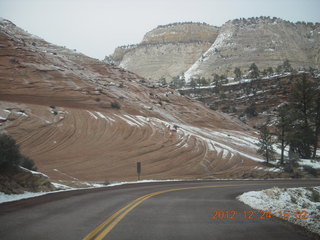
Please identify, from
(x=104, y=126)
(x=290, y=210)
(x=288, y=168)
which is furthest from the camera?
(x=104, y=126)

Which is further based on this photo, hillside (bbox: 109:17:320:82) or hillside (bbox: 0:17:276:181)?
hillside (bbox: 109:17:320:82)

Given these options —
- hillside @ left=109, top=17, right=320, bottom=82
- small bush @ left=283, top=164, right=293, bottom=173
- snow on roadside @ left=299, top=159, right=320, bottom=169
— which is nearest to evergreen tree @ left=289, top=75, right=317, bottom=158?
snow on roadside @ left=299, top=159, right=320, bottom=169

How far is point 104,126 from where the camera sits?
146 ft

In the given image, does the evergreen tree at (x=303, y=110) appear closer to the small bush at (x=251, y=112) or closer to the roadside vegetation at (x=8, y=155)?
the roadside vegetation at (x=8, y=155)

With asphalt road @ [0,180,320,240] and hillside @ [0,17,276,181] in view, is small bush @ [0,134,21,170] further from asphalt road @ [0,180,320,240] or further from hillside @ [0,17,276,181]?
hillside @ [0,17,276,181]

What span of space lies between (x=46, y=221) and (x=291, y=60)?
502 ft

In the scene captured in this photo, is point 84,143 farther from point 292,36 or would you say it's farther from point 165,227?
point 292,36

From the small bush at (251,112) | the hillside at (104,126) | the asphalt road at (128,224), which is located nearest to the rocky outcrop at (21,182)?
the asphalt road at (128,224)

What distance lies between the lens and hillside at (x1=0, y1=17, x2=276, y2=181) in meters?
35.4
